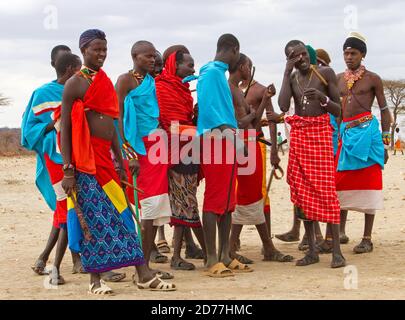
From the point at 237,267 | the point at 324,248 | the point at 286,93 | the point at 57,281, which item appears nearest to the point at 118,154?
the point at 57,281

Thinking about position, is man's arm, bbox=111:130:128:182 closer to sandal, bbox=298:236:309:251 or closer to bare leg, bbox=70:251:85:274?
bare leg, bbox=70:251:85:274

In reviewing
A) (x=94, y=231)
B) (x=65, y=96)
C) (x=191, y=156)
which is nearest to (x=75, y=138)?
(x=65, y=96)

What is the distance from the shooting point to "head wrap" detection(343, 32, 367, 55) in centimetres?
788

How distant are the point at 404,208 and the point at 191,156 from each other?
18.9 ft

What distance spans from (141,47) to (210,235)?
180 centimetres

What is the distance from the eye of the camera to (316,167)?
7047 mm

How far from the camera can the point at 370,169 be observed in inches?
320

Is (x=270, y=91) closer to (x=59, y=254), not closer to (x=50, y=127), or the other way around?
(x=50, y=127)

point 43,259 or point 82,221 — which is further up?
point 82,221

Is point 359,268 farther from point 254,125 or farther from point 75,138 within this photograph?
point 75,138

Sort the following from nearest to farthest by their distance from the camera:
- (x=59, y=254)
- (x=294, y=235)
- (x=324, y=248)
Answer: (x=59, y=254), (x=324, y=248), (x=294, y=235)

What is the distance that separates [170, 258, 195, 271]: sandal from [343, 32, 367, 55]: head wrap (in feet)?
9.52

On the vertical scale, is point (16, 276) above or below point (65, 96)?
below
